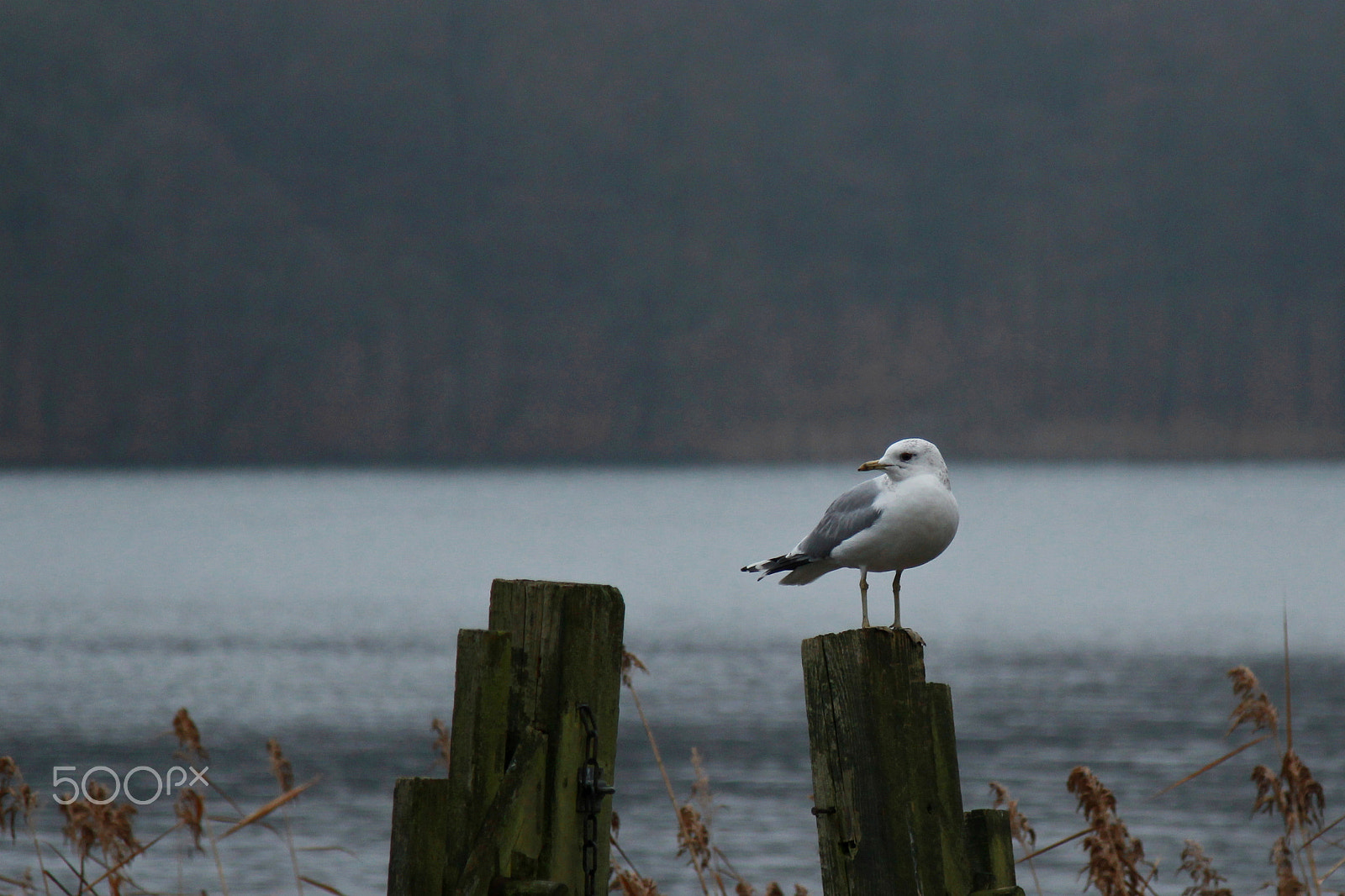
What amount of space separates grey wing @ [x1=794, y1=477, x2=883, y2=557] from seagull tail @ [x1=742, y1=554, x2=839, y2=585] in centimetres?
8

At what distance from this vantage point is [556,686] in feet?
15.0

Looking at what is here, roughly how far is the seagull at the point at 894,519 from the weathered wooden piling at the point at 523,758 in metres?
1.29

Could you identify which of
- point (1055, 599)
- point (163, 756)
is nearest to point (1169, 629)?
point (1055, 599)

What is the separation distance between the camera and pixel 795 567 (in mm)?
6430

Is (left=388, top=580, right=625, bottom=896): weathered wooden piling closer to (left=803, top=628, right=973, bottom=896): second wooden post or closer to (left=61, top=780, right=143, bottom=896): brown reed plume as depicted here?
(left=803, top=628, right=973, bottom=896): second wooden post

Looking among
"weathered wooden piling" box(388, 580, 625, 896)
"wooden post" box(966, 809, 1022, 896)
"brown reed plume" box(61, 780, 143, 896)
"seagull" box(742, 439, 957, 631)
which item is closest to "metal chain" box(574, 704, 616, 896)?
"weathered wooden piling" box(388, 580, 625, 896)

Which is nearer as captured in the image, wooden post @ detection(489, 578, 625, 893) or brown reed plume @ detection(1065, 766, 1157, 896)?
wooden post @ detection(489, 578, 625, 893)

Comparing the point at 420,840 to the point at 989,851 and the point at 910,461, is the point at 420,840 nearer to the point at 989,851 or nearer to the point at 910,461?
the point at 989,851

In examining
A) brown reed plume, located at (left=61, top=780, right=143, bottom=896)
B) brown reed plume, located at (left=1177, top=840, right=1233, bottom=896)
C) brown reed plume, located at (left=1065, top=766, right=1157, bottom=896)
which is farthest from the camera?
brown reed plume, located at (left=1177, top=840, right=1233, bottom=896)

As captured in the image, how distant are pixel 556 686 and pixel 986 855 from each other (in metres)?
1.44

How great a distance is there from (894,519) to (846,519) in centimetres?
30

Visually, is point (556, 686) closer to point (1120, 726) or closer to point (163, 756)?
point (163, 756)

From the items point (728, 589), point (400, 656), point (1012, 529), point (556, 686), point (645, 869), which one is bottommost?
point (645, 869)

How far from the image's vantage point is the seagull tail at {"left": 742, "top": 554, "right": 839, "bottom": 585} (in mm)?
6328
